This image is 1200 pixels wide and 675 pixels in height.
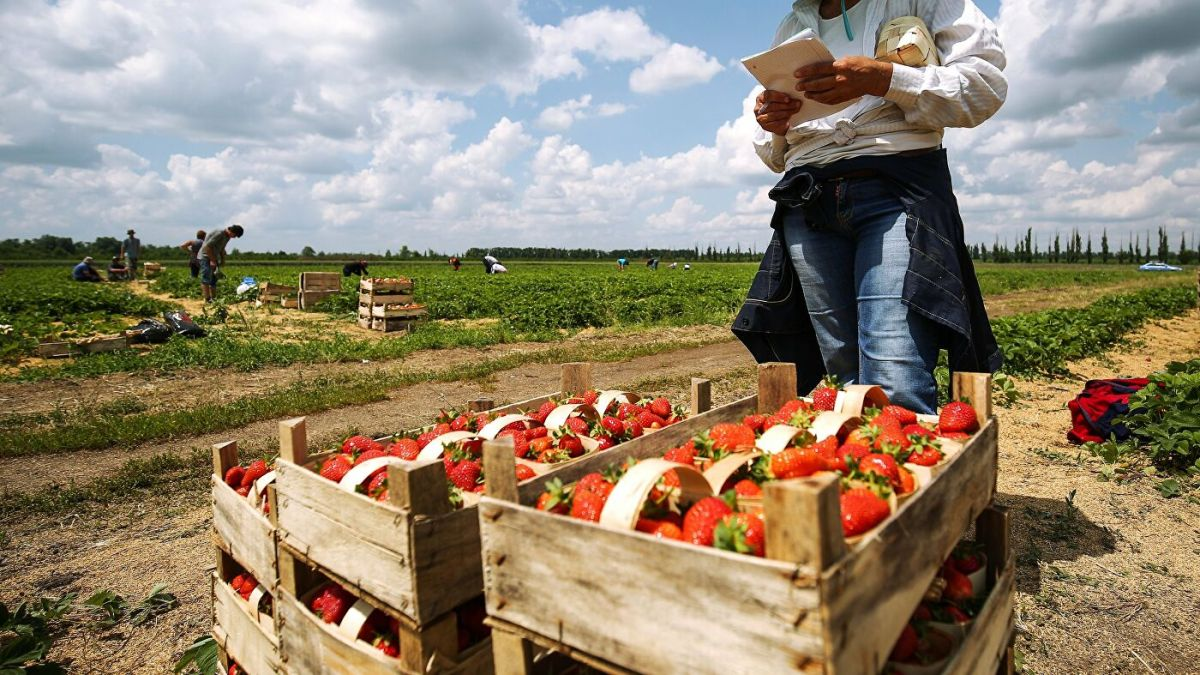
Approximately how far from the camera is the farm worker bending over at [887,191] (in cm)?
235

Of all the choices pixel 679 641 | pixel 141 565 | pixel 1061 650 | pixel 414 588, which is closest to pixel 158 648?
pixel 141 565

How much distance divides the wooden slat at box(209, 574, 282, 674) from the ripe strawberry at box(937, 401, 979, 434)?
196 centimetres

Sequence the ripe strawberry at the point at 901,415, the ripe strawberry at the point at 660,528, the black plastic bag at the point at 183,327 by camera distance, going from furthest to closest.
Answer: the black plastic bag at the point at 183,327 < the ripe strawberry at the point at 901,415 < the ripe strawberry at the point at 660,528

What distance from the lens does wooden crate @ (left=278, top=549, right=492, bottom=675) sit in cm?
146

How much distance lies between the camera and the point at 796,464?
153cm

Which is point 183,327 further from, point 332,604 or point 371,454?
point 332,604

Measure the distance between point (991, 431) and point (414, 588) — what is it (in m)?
1.55

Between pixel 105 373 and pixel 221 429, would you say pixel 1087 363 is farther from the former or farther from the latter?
pixel 105 373

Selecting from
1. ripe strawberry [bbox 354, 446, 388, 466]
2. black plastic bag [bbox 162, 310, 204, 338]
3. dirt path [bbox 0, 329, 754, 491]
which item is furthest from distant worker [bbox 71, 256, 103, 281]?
ripe strawberry [bbox 354, 446, 388, 466]

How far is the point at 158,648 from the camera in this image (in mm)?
2596

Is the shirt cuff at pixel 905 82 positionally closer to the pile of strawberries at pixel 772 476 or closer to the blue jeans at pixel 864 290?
the blue jeans at pixel 864 290

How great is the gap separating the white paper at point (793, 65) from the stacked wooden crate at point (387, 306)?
36.1 feet

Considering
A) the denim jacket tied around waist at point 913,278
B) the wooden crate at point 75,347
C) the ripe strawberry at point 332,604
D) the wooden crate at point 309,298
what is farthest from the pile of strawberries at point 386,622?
the wooden crate at point 309,298

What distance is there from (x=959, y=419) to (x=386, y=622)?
165 cm
